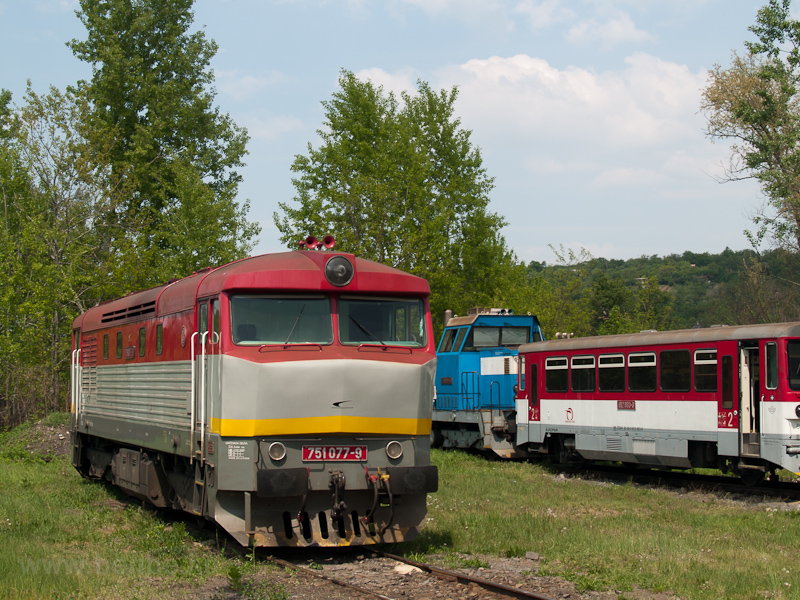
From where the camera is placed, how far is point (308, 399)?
30.7 ft

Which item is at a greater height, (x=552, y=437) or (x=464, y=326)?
(x=464, y=326)

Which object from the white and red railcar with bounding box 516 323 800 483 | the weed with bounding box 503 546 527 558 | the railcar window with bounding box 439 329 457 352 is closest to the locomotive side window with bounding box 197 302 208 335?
the weed with bounding box 503 546 527 558

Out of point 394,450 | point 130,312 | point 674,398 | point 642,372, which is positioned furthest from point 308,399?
point 642,372

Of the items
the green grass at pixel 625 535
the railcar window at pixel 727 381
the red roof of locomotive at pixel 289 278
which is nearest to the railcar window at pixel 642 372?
the railcar window at pixel 727 381

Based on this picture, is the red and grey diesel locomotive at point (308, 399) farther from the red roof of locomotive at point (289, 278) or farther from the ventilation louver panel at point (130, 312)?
the ventilation louver panel at point (130, 312)

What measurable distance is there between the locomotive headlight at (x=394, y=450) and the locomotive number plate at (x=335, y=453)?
0.28 meters

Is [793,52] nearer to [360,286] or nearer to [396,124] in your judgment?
[396,124]

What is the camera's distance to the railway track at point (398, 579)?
8.09m

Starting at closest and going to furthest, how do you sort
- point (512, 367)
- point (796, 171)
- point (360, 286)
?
point (360, 286) < point (512, 367) < point (796, 171)

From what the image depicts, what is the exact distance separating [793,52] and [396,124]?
1429cm

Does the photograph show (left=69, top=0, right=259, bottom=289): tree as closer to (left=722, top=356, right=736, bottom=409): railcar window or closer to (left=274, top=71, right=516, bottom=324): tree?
(left=274, top=71, right=516, bottom=324): tree

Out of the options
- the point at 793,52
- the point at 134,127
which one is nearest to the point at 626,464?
the point at 793,52

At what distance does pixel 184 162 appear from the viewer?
39281mm

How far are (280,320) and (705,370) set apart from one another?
965 centimetres
